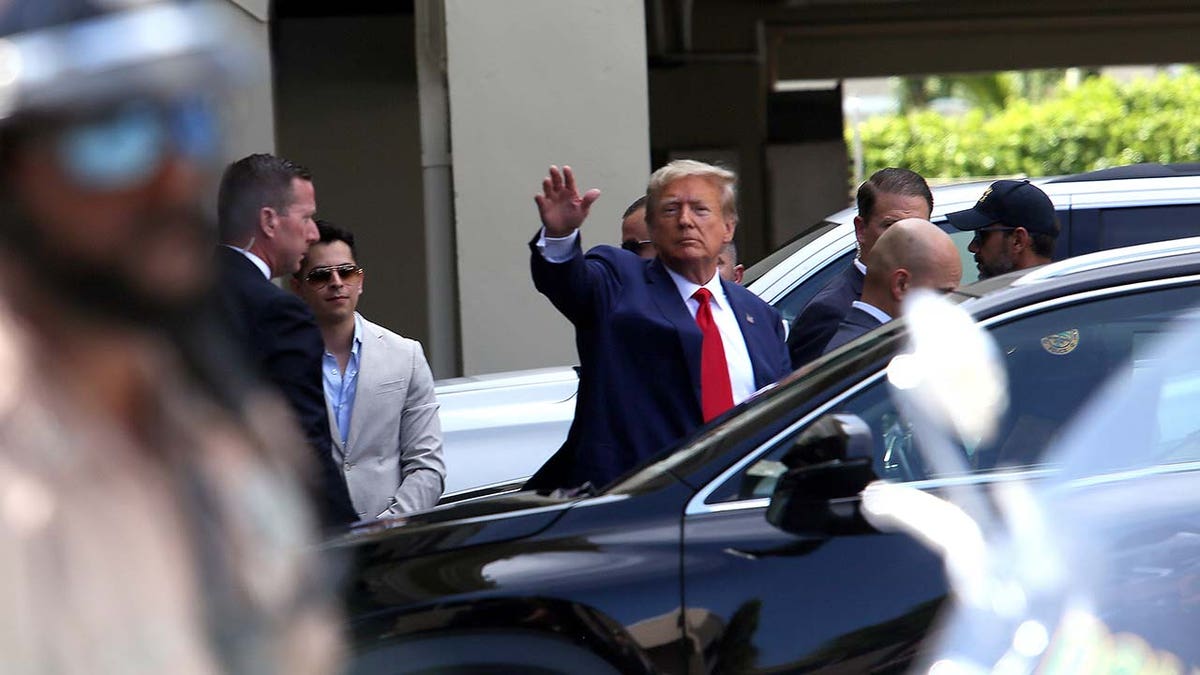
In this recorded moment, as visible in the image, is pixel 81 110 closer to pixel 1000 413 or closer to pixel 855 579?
pixel 855 579

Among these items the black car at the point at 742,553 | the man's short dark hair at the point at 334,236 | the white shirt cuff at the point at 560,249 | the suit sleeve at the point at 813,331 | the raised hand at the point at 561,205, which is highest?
the raised hand at the point at 561,205

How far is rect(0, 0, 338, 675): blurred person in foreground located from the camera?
91 cm

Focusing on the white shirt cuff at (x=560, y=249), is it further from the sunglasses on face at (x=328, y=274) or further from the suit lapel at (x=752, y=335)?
the sunglasses on face at (x=328, y=274)

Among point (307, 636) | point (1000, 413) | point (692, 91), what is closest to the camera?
point (307, 636)

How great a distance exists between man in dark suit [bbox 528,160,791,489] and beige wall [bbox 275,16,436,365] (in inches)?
357

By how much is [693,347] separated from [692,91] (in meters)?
13.8

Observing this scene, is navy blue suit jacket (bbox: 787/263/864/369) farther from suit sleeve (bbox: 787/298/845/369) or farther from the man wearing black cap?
the man wearing black cap

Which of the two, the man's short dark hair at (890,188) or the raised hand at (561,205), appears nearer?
the raised hand at (561,205)

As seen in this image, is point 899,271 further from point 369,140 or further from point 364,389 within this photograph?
point 369,140

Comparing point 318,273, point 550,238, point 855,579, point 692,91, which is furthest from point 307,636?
point 692,91

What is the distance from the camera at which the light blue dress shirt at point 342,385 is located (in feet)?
16.9

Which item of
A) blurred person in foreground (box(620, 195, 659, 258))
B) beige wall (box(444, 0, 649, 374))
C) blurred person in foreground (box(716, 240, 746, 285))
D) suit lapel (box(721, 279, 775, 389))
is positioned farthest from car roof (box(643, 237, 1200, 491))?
beige wall (box(444, 0, 649, 374))

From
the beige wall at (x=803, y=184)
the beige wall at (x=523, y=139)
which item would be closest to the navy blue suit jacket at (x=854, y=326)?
the beige wall at (x=523, y=139)

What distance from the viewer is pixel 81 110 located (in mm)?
926
